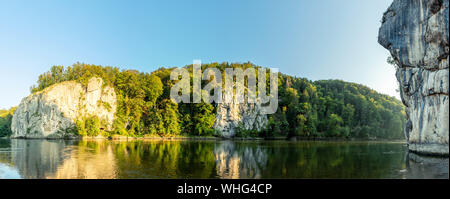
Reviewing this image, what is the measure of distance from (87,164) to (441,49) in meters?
32.1

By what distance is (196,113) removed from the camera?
236 ft

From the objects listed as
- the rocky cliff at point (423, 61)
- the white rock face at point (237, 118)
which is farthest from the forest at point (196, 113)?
the rocky cliff at point (423, 61)

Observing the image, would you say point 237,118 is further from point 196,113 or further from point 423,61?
point 423,61

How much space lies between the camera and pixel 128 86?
70250 mm

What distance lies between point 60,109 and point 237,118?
3982 centimetres

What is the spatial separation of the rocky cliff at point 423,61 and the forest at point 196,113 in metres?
39.4

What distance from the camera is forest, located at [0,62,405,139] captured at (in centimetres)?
6656

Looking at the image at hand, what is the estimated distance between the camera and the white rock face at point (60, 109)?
→ 58312mm

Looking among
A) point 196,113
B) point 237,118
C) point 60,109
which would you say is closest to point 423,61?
point 237,118

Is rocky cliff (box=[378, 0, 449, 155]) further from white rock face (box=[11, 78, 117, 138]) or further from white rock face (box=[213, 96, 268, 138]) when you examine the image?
white rock face (box=[11, 78, 117, 138])

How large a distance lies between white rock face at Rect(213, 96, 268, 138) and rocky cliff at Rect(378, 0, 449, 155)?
133 ft

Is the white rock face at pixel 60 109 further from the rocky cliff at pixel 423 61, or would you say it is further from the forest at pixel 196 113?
the rocky cliff at pixel 423 61
